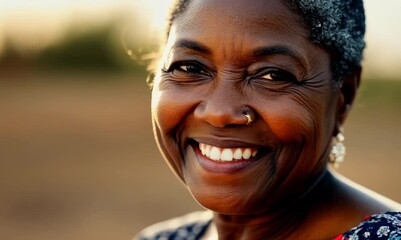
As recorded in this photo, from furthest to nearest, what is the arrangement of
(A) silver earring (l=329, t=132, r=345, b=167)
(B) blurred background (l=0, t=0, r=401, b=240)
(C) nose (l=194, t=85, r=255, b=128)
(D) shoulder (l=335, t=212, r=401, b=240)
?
(B) blurred background (l=0, t=0, r=401, b=240)
(A) silver earring (l=329, t=132, r=345, b=167)
(C) nose (l=194, t=85, r=255, b=128)
(D) shoulder (l=335, t=212, r=401, b=240)

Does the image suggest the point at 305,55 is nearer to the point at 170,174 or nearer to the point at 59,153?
the point at 170,174

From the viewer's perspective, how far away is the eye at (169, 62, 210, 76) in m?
2.96

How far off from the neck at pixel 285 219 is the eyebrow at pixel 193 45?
703mm

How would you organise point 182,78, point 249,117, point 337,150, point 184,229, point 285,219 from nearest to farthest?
point 249,117 < point 182,78 < point 285,219 < point 337,150 < point 184,229

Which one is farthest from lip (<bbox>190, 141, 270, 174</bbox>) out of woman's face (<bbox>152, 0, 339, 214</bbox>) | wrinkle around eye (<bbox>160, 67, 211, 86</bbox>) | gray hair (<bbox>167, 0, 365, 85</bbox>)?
gray hair (<bbox>167, 0, 365, 85</bbox>)

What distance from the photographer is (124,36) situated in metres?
4.24

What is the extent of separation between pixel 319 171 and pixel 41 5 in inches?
762

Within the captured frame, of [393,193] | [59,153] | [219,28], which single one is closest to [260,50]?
[219,28]

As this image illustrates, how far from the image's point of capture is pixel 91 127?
15.1 m

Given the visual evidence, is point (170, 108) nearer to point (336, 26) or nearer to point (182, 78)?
point (182, 78)

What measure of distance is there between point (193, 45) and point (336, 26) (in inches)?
21.3

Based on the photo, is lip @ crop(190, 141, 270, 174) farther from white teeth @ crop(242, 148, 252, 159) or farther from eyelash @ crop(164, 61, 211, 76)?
eyelash @ crop(164, 61, 211, 76)

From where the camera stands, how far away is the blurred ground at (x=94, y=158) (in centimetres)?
961

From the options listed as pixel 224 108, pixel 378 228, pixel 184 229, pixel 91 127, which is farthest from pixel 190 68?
pixel 91 127
